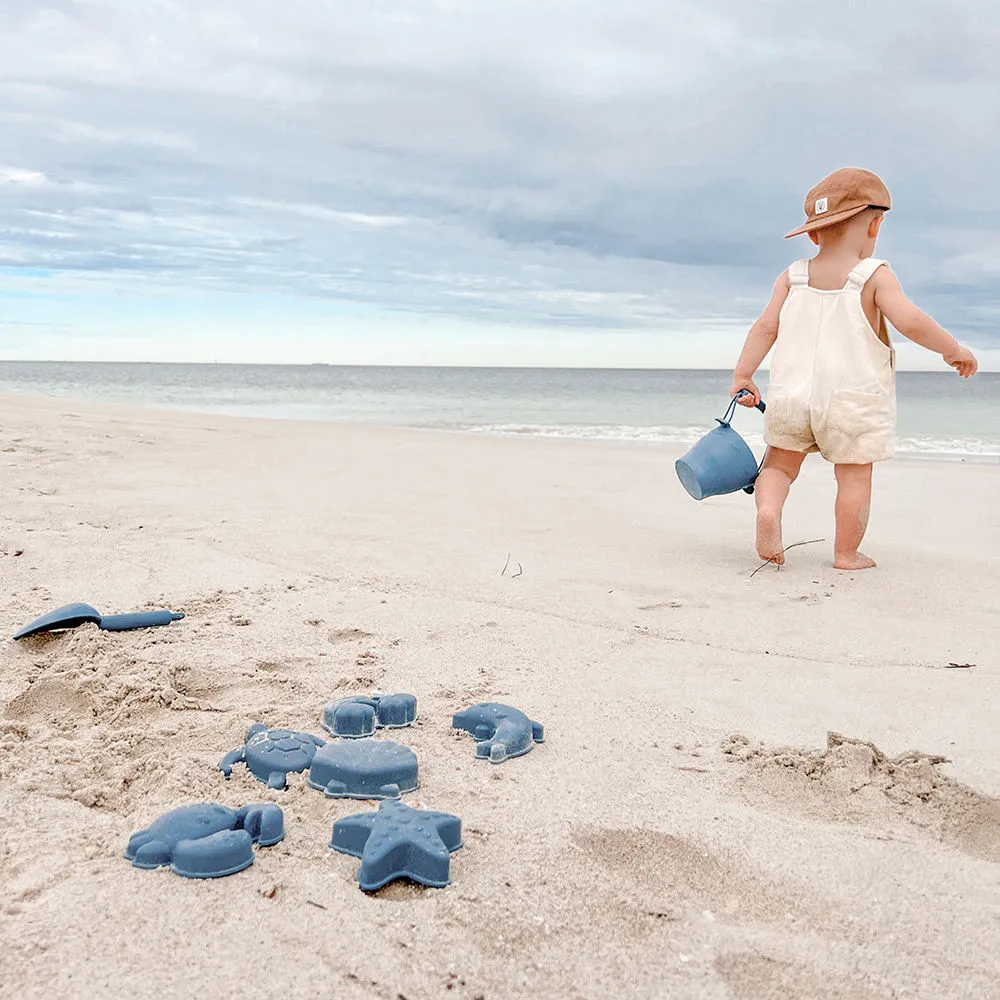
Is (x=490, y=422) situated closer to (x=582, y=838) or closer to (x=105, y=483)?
(x=105, y=483)

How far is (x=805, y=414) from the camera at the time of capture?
4.05m

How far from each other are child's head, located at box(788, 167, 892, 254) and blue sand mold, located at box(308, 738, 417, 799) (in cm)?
296

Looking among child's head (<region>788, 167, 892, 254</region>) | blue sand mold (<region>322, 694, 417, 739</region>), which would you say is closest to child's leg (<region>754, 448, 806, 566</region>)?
child's head (<region>788, 167, 892, 254</region>)

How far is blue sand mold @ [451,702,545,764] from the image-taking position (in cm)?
204

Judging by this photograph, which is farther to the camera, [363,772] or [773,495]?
[773,495]

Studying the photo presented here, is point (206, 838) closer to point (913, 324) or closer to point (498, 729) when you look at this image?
point (498, 729)

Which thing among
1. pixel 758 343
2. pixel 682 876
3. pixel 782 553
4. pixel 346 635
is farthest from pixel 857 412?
pixel 682 876

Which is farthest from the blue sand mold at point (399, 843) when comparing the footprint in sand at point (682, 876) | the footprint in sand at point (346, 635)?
the footprint in sand at point (346, 635)

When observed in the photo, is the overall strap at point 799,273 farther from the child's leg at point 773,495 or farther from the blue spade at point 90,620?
the blue spade at point 90,620

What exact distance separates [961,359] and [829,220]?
2.50 ft

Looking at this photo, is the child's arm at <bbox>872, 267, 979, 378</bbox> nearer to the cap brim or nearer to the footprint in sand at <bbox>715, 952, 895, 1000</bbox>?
the cap brim

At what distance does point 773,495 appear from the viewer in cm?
417

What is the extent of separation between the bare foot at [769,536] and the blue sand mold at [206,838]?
2.79m

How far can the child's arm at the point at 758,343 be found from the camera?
4.16 meters
